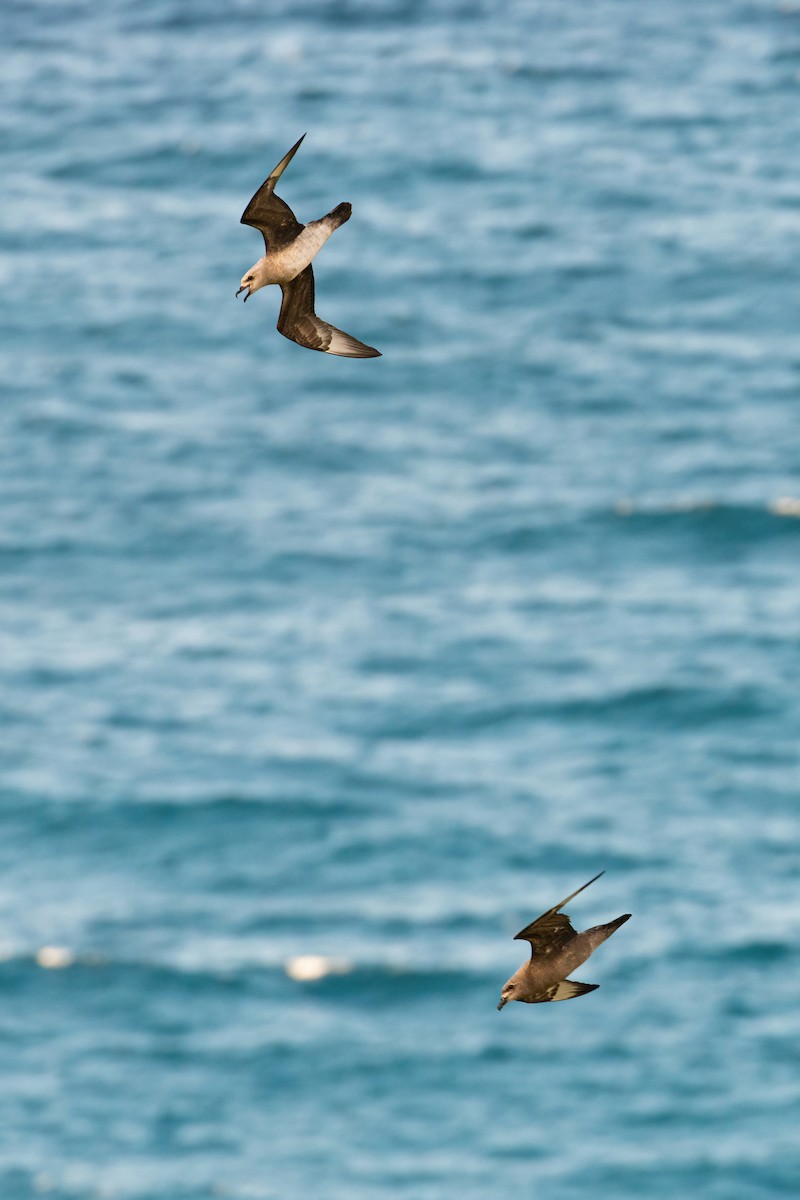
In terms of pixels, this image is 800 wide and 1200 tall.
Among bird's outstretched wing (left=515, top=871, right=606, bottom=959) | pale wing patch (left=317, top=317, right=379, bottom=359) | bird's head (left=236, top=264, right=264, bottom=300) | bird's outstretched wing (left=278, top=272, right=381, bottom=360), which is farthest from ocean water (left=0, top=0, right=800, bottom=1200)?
bird's head (left=236, top=264, right=264, bottom=300)

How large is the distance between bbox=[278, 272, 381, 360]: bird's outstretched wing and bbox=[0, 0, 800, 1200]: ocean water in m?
99.5

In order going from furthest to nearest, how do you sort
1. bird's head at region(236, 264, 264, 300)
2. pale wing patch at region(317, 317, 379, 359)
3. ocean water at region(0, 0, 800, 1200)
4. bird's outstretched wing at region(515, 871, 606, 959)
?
ocean water at region(0, 0, 800, 1200) → bird's outstretched wing at region(515, 871, 606, 959) → pale wing patch at region(317, 317, 379, 359) → bird's head at region(236, 264, 264, 300)

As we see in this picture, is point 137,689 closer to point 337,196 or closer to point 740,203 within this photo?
point 337,196

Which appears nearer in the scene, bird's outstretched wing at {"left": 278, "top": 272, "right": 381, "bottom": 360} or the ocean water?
bird's outstretched wing at {"left": 278, "top": 272, "right": 381, "bottom": 360}

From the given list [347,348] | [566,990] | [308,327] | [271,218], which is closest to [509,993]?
[566,990]

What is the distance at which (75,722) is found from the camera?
132250 mm

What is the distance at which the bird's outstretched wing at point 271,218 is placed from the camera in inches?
347

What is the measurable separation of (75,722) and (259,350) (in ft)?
111

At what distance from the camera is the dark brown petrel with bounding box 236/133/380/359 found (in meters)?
8.83

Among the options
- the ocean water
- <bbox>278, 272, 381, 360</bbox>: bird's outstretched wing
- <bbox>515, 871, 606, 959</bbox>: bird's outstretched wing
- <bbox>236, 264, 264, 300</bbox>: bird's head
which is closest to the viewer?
<bbox>236, 264, 264, 300</bbox>: bird's head

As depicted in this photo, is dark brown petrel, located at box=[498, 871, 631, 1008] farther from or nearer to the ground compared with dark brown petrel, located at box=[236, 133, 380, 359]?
nearer to the ground

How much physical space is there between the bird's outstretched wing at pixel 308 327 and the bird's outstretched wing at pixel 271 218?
154 millimetres

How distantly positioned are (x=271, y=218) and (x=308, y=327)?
498 millimetres

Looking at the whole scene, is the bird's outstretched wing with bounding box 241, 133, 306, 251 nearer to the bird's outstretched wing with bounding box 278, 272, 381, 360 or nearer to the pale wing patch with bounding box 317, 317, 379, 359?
the bird's outstretched wing with bounding box 278, 272, 381, 360
